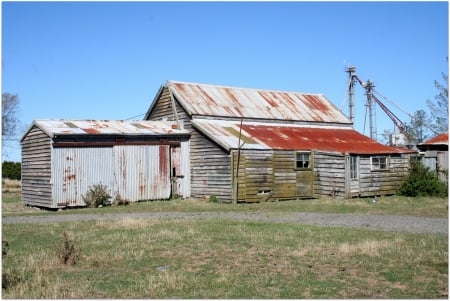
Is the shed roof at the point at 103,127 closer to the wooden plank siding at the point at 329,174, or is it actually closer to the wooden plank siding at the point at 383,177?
the wooden plank siding at the point at 329,174

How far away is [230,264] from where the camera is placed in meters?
11.8

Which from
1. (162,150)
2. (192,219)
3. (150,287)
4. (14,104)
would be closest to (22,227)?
(192,219)

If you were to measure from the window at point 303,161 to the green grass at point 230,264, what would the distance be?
15.2 metres

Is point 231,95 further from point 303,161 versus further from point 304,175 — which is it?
point 304,175

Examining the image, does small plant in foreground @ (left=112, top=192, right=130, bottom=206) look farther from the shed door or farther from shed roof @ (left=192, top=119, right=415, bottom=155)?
shed roof @ (left=192, top=119, right=415, bottom=155)

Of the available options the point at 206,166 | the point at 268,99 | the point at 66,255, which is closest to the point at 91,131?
the point at 206,166

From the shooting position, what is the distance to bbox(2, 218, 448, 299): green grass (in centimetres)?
955

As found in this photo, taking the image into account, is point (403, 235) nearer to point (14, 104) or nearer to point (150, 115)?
point (150, 115)

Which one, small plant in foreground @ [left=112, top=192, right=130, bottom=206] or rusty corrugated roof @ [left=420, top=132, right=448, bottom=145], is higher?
rusty corrugated roof @ [left=420, top=132, right=448, bottom=145]

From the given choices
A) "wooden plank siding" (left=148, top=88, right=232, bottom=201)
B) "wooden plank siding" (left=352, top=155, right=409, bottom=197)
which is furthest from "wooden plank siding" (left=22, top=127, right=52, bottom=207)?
Result: "wooden plank siding" (left=352, top=155, right=409, bottom=197)

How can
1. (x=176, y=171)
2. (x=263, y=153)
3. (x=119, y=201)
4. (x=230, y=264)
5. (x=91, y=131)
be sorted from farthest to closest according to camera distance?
(x=176, y=171)
(x=263, y=153)
(x=119, y=201)
(x=91, y=131)
(x=230, y=264)

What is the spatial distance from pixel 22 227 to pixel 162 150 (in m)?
14.3

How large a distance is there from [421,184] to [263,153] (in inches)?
370

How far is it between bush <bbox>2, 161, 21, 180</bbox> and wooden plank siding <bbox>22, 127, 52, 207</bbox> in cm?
2717
